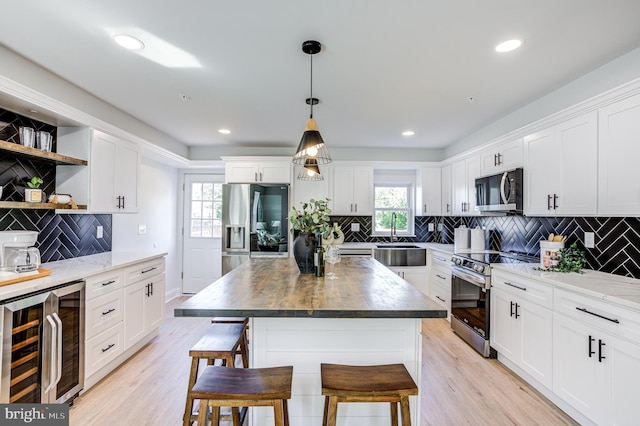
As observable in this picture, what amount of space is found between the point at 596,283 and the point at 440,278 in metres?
2.28

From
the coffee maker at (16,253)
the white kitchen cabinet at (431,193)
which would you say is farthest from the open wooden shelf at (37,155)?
the white kitchen cabinet at (431,193)

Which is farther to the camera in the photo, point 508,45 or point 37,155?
point 37,155

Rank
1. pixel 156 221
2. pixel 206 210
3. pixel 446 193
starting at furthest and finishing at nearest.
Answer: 1. pixel 206 210
2. pixel 446 193
3. pixel 156 221

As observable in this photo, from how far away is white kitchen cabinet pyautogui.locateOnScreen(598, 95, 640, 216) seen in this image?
6.74 ft

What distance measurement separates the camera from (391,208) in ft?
17.7

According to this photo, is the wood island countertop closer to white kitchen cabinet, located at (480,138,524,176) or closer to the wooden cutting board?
the wooden cutting board

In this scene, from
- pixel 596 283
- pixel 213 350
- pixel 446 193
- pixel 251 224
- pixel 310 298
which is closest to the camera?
pixel 310 298

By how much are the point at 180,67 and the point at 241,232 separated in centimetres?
259

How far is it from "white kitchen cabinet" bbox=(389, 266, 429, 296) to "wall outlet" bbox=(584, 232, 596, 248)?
87.5 inches

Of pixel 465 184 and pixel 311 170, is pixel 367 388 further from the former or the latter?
pixel 465 184

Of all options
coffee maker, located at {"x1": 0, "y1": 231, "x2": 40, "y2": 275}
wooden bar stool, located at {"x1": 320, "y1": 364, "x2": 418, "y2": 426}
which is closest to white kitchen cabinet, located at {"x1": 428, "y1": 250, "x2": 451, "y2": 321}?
wooden bar stool, located at {"x1": 320, "y1": 364, "x2": 418, "y2": 426}

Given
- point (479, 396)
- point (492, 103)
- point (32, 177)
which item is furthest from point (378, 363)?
point (32, 177)

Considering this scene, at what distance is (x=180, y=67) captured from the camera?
2336 millimetres

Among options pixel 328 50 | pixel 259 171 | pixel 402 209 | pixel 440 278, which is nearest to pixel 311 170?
pixel 328 50
